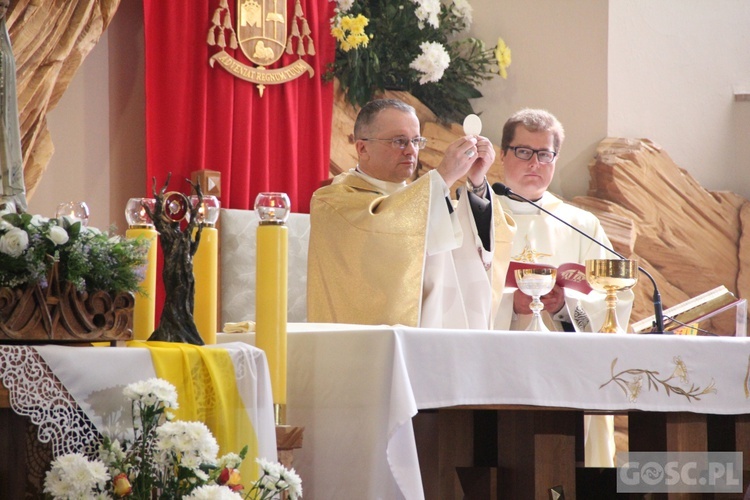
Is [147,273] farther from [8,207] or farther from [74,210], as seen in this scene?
[8,207]

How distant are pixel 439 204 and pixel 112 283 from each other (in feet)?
5.25

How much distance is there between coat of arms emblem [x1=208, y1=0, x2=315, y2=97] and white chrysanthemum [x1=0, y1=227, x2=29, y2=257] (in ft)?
11.9

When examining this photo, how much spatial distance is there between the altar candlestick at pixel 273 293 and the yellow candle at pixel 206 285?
122mm

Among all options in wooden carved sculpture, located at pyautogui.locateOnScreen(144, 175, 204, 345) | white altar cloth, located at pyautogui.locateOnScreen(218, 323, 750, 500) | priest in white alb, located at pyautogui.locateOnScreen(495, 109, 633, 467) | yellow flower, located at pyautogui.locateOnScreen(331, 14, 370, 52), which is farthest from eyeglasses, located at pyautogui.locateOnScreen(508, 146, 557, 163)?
wooden carved sculpture, located at pyautogui.locateOnScreen(144, 175, 204, 345)

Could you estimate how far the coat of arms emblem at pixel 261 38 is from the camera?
17.2ft

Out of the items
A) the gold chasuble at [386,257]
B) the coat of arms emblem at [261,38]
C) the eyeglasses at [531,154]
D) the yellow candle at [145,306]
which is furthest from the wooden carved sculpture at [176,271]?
the coat of arms emblem at [261,38]

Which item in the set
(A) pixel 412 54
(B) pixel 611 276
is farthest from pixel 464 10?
(B) pixel 611 276

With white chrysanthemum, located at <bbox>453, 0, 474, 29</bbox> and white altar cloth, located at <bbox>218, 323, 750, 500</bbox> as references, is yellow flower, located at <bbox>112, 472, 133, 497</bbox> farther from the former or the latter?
white chrysanthemum, located at <bbox>453, 0, 474, 29</bbox>

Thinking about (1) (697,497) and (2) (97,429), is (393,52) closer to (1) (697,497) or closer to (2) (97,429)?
(1) (697,497)

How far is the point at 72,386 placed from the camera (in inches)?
66.3

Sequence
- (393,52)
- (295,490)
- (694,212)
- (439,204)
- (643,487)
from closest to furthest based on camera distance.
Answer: (295,490) → (643,487) → (439,204) → (393,52) → (694,212)

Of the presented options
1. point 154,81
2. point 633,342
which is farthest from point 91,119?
point 633,342

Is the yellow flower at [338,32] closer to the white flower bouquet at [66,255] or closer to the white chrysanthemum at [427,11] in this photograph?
the white chrysanthemum at [427,11]

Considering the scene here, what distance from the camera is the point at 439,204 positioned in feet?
10.6
